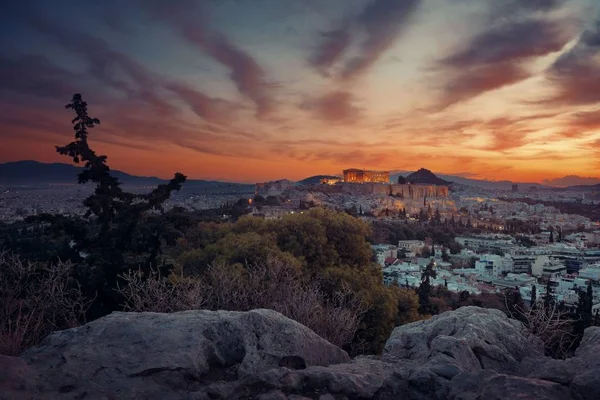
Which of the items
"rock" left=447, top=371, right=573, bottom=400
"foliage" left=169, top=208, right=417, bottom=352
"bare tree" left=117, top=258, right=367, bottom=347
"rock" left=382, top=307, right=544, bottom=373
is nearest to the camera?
"rock" left=447, top=371, right=573, bottom=400

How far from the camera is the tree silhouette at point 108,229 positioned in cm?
800

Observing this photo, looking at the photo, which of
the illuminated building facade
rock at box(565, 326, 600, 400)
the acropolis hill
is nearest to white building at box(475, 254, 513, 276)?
rock at box(565, 326, 600, 400)

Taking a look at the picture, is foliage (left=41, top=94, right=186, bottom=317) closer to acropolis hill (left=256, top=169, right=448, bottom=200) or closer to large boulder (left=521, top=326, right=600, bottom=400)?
large boulder (left=521, top=326, right=600, bottom=400)

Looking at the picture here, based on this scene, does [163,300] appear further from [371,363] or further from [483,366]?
[483,366]

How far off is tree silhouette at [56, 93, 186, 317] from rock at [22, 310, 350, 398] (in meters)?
4.14

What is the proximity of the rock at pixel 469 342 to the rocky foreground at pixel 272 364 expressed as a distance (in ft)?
0.04

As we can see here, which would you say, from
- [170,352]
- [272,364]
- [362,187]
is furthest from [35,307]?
[362,187]

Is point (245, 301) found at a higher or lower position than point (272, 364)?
lower

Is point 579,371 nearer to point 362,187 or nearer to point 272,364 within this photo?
point 272,364

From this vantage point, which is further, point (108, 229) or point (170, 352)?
point (108, 229)

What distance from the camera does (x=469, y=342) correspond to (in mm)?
3822

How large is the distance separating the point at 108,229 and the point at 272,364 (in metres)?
6.89

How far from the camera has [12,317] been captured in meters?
6.07

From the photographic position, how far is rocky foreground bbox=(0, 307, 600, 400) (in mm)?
2840
